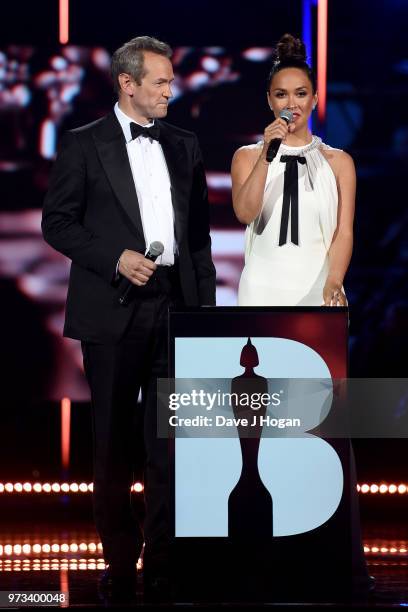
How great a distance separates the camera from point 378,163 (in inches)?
193

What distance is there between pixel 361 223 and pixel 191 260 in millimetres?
1534

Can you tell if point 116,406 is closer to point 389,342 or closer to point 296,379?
point 296,379

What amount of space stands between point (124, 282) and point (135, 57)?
0.65 meters

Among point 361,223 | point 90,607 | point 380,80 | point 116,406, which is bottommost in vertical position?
point 90,607

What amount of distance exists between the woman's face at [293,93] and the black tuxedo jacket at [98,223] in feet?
1.23

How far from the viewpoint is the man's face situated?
350cm

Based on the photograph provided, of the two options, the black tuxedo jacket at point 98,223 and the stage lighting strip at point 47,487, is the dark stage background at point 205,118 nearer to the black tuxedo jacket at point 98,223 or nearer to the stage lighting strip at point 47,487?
the stage lighting strip at point 47,487

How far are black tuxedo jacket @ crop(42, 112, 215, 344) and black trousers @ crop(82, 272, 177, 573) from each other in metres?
0.05

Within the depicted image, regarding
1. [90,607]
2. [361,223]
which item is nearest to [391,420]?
[361,223]

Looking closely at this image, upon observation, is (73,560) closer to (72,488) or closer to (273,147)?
(72,488)

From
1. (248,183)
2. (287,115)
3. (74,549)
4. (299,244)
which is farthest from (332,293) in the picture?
(74,549)

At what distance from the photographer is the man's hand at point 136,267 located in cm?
329

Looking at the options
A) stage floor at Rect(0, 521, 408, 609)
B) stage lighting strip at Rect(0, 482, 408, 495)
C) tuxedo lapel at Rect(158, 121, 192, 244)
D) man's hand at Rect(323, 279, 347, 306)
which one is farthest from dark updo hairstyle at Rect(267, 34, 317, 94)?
stage lighting strip at Rect(0, 482, 408, 495)

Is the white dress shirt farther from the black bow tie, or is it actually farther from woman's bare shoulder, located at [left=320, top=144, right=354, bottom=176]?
woman's bare shoulder, located at [left=320, top=144, right=354, bottom=176]
